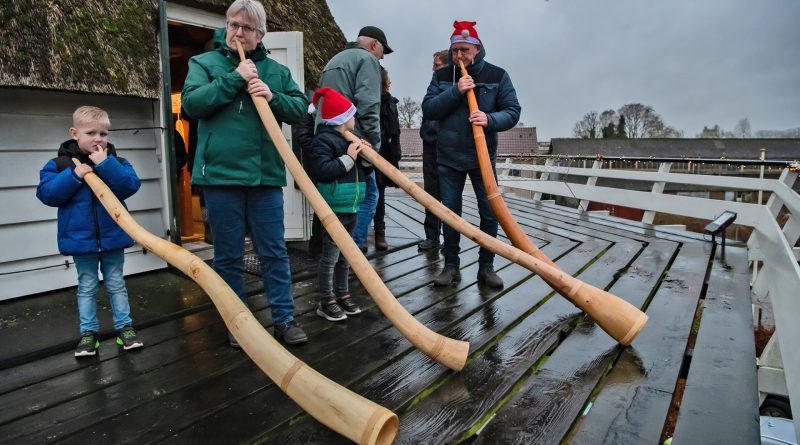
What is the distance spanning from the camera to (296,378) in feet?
5.30

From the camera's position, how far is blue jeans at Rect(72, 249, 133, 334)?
7.76 ft

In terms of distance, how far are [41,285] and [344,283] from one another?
6.85 ft

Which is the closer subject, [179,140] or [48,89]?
[48,89]

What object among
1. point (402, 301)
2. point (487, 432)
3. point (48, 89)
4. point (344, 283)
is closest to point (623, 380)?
point (487, 432)

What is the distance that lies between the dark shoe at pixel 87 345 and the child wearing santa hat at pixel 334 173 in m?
1.05

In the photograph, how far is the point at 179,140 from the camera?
14.4ft

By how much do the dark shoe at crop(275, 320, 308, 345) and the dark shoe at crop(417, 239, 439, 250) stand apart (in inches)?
84.4

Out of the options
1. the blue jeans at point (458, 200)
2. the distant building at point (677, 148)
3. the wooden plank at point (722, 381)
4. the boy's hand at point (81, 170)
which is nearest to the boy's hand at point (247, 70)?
the boy's hand at point (81, 170)

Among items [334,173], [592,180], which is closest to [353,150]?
[334,173]

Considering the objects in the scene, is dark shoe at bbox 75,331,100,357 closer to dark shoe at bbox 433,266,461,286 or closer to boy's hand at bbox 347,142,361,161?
boy's hand at bbox 347,142,361,161

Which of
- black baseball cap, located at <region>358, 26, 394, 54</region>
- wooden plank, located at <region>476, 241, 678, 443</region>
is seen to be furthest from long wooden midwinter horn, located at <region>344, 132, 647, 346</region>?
black baseball cap, located at <region>358, 26, 394, 54</region>

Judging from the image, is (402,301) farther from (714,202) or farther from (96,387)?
(714,202)

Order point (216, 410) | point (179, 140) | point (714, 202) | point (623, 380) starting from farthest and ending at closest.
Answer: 1. point (714, 202)
2. point (179, 140)
3. point (623, 380)
4. point (216, 410)

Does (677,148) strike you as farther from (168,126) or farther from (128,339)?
(128,339)
